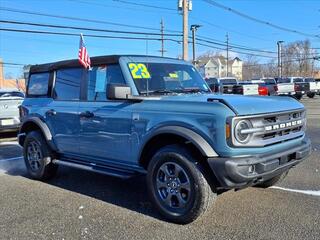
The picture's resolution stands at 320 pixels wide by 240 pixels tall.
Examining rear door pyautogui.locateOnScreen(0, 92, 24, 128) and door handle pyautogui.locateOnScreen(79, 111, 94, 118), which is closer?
door handle pyautogui.locateOnScreen(79, 111, 94, 118)

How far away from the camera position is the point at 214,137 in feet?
15.1

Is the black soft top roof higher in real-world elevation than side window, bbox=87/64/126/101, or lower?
higher

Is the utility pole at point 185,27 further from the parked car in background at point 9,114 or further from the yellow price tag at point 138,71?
the yellow price tag at point 138,71

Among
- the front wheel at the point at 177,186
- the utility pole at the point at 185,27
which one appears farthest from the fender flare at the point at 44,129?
the utility pole at the point at 185,27

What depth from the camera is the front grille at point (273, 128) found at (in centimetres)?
466

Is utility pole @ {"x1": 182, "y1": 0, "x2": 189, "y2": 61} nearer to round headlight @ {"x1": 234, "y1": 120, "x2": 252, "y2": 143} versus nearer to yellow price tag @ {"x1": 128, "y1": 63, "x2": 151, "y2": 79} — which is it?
yellow price tag @ {"x1": 128, "y1": 63, "x2": 151, "y2": 79}

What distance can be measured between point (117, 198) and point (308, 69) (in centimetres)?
10861

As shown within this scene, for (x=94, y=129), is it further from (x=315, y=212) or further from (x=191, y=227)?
(x=315, y=212)

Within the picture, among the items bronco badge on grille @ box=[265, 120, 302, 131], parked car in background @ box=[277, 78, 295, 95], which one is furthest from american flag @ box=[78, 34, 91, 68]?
parked car in background @ box=[277, 78, 295, 95]

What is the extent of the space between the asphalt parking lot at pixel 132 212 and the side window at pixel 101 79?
1.43 metres

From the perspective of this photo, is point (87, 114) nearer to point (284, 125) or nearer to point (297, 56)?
point (284, 125)

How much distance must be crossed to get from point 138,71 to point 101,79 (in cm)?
63

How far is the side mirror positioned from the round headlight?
4.97 feet

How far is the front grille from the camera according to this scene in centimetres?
466
